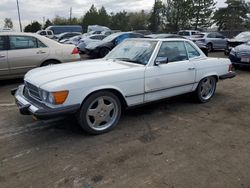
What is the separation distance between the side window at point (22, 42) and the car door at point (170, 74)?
13.6ft

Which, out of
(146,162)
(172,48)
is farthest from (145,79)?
(146,162)

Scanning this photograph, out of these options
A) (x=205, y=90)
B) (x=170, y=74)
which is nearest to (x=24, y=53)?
(x=170, y=74)

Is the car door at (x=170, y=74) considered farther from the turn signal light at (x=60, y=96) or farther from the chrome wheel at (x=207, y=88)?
the turn signal light at (x=60, y=96)

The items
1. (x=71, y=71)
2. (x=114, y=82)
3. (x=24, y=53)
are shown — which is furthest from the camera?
(x=24, y=53)

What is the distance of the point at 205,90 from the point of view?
5.67 meters

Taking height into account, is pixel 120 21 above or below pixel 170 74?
above

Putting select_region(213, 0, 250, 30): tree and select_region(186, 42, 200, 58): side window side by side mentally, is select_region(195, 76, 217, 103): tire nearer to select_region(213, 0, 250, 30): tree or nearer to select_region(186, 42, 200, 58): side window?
select_region(186, 42, 200, 58): side window

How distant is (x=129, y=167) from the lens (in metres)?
3.12

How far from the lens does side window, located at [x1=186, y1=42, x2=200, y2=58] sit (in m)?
Result: 5.20

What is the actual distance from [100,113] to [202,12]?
156 ft

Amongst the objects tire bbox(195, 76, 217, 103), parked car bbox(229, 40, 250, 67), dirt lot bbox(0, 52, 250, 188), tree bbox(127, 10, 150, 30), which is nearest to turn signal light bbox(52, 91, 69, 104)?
dirt lot bbox(0, 52, 250, 188)

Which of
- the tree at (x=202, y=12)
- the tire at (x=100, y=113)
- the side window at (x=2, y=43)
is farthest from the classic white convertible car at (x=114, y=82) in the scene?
the tree at (x=202, y=12)

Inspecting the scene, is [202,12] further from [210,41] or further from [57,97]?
[57,97]

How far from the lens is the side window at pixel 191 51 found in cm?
520
